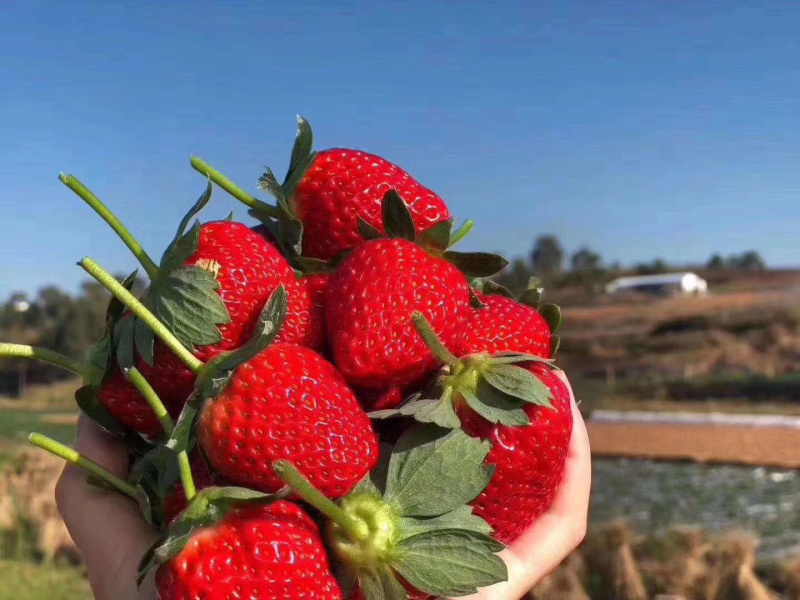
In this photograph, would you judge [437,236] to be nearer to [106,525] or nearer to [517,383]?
[517,383]

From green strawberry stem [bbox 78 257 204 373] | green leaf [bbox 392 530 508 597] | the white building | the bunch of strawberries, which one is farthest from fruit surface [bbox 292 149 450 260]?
the white building

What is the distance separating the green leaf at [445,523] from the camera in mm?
585

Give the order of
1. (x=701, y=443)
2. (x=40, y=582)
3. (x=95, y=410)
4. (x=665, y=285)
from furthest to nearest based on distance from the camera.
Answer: (x=665, y=285), (x=701, y=443), (x=40, y=582), (x=95, y=410)

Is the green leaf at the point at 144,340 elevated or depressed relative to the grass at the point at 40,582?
elevated

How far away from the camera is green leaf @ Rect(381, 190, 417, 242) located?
72 cm

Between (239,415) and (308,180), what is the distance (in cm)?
29

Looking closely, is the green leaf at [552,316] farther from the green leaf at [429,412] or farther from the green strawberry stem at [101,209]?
the green strawberry stem at [101,209]

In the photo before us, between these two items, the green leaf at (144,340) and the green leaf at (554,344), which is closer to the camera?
the green leaf at (144,340)

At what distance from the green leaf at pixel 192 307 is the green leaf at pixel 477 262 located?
22cm

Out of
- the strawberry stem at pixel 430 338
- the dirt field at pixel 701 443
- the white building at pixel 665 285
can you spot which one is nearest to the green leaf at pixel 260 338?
the strawberry stem at pixel 430 338

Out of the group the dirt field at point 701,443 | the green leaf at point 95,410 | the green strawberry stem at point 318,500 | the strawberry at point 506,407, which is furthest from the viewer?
the dirt field at point 701,443

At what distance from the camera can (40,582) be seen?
2.90 m

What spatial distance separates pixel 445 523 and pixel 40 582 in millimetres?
2785

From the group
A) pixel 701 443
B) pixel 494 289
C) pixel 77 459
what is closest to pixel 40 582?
pixel 77 459
